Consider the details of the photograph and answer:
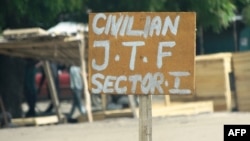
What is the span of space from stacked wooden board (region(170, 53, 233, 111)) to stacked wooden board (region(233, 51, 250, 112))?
0.20 meters

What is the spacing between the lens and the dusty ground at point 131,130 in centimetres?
1020

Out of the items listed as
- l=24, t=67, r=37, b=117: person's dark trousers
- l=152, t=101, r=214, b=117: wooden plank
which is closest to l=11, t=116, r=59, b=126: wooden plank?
l=152, t=101, r=214, b=117: wooden plank

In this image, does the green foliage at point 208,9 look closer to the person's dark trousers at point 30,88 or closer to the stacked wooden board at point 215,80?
the stacked wooden board at point 215,80

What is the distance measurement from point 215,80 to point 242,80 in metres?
0.64

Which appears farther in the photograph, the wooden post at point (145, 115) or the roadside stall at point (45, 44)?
the roadside stall at point (45, 44)

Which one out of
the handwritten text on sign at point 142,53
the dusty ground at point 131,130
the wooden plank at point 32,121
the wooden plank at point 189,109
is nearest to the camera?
the handwritten text on sign at point 142,53

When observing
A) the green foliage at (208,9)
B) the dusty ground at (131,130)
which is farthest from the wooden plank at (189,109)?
the green foliage at (208,9)

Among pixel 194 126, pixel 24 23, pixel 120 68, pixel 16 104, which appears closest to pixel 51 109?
pixel 16 104

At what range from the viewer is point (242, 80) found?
14.7 meters

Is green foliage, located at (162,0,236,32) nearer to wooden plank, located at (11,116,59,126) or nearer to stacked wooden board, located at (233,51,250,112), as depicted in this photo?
stacked wooden board, located at (233,51,250,112)

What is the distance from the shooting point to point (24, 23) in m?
14.3

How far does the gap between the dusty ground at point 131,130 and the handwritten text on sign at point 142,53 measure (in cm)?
449

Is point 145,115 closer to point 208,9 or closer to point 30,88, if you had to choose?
Answer: point 208,9

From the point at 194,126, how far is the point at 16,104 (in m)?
5.13
